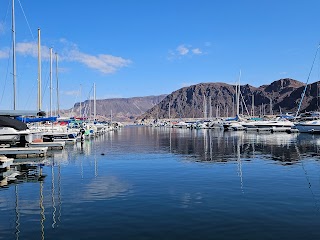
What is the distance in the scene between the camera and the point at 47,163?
35.1 m

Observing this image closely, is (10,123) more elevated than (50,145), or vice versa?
(10,123)

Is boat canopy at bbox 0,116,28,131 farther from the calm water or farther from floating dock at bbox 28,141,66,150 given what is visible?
the calm water

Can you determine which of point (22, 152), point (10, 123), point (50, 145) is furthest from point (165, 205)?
point (50, 145)

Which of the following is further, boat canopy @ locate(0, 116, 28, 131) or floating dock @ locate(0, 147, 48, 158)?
boat canopy @ locate(0, 116, 28, 131)

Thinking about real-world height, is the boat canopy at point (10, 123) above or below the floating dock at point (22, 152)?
above

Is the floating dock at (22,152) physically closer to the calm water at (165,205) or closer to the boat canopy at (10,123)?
the boat canopy at (10,123)

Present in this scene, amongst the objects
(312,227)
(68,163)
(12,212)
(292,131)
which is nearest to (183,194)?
(312,227)

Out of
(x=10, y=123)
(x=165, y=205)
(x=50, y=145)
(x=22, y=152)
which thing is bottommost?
(x=165, y=205)

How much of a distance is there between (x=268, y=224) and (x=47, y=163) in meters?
26.5

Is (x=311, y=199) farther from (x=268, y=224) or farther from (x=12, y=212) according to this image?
(x=12, y=212)

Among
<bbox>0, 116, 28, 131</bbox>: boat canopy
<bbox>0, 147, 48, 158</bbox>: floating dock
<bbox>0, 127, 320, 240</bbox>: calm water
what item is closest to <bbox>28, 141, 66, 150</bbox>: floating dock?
<bbox>0, 116, 28, 131</bbox>: boat canopy

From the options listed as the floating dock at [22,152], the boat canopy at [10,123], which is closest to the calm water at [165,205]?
the floating dock at [22,152]

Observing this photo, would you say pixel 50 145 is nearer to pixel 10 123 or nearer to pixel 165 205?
pixel 10 123

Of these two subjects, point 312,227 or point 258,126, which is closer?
point 312,227
